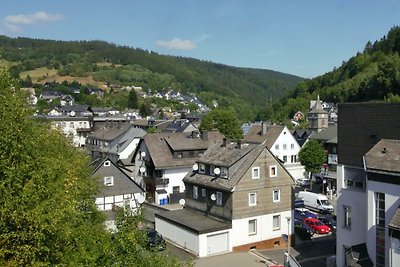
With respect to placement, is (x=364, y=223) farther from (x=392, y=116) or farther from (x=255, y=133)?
(x=255, y=133)

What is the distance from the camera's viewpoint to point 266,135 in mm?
69062

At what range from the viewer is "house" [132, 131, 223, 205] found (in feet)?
162

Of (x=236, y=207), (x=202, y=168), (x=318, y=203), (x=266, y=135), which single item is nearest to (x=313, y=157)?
(x=318, y=203)

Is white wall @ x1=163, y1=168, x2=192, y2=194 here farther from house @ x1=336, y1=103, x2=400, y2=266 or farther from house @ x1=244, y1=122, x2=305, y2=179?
house @ x1=336, y1=103, x2=400, y2=266

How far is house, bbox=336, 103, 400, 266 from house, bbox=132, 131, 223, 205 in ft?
83.9

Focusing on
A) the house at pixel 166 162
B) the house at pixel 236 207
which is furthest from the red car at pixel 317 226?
the house at pixel 166 162

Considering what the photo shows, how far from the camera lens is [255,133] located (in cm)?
7131

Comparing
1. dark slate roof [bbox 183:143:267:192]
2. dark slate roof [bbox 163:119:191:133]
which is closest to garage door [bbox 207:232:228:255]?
dark slate roof [bbox 183:143:267:192]

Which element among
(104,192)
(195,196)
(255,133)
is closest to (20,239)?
(195,196)

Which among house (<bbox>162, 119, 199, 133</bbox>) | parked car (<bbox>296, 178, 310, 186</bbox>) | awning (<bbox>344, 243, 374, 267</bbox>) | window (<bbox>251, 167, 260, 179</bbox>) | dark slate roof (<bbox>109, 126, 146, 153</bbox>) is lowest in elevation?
parked car (<bbox>296, 178, 310, 186</bbox>)

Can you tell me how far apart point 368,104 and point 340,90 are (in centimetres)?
14229

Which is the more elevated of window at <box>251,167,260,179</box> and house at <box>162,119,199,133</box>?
house at <box>162,119,199,133</box>

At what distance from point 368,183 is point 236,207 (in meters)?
11.9

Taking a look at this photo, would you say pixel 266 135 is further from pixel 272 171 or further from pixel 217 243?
pixel 217 243
